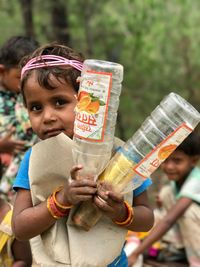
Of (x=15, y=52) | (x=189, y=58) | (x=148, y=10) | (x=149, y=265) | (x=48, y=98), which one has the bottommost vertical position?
(x=189, y=58)

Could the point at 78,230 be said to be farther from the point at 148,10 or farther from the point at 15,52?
the point at 148,10

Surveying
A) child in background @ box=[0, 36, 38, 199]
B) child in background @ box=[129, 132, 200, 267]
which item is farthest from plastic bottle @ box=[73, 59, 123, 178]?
child in background @ box=[129, 132, 200, 267]

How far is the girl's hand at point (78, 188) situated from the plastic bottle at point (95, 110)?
5cm

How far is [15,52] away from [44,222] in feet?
7.29

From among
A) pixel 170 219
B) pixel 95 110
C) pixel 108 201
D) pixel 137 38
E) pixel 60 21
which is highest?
pixel 95 110

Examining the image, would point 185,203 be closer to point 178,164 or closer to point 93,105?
point 178,164

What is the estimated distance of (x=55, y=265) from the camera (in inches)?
77.2

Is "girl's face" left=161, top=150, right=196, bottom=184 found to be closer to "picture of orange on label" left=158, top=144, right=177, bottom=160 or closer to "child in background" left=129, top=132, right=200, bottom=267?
"child in background" left=129, top=132, right=200, bottom=267

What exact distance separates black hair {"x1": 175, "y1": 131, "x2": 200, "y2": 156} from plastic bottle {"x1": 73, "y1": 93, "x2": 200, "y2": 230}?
2.22 metres

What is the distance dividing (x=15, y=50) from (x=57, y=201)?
2.23 metres

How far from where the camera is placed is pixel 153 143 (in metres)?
1.80

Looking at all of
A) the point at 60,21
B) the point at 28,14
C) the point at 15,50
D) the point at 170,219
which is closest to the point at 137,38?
the point at 60,21

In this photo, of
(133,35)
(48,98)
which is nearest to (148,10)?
(133,35)

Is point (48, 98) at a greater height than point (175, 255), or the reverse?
point (48, 98)
